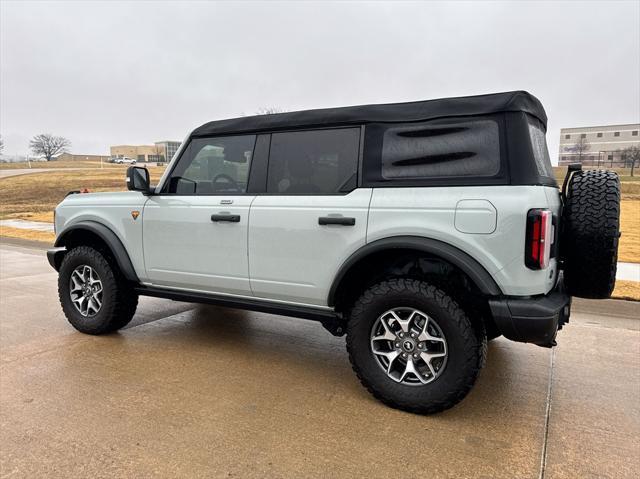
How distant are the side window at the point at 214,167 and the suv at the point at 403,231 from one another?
0.04 feet

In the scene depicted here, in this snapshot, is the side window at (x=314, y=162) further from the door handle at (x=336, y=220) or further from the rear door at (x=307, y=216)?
the door handle at (x=336, y=220)

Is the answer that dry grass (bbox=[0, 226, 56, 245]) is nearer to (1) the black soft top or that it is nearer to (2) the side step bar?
(2) the side step bar

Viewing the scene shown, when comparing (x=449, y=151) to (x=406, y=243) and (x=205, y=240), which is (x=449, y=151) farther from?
(x=205, y=240)

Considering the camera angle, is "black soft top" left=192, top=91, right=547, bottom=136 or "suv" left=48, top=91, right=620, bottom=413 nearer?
"suv" left=48, top=91, right=620, bottom=413

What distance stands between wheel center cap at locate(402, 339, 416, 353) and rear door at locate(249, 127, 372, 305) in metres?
0.63

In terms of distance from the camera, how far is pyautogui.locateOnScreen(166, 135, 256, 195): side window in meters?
3.77

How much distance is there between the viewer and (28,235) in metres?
11.9

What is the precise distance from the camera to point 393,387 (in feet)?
9.91

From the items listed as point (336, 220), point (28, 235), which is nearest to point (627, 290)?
point (336, 220)

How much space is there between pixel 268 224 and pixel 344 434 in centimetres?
152

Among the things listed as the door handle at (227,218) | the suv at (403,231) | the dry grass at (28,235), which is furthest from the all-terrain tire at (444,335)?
the dry grass at (28,235)

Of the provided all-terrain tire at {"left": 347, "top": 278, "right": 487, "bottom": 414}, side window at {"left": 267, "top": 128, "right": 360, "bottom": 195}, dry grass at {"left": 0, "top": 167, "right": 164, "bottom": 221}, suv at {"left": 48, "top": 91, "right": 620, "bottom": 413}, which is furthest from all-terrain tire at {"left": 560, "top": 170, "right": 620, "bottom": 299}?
dry grass at {"left": 0, "top": 167, "right": 164, "bottom": 221}

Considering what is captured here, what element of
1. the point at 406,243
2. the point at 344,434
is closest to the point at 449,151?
the point at 406,243

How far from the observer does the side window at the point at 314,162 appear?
3.29 metres
